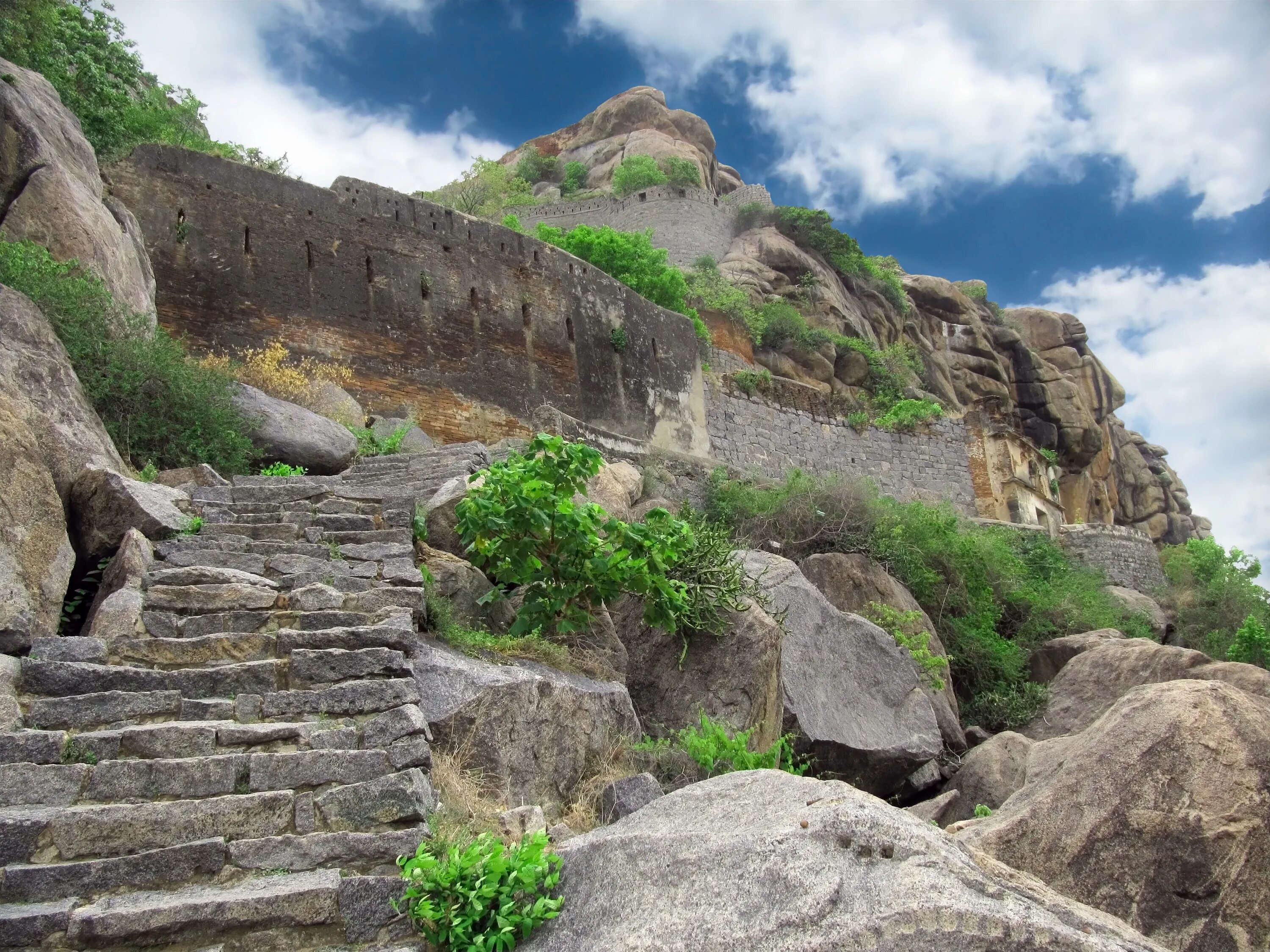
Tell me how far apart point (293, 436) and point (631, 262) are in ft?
49.4

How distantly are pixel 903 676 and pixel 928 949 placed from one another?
7157 mm

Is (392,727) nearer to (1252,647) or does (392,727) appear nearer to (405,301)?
(405,301)

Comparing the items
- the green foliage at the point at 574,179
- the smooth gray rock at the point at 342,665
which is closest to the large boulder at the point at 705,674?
the smooth gray rock at the point at 342,665

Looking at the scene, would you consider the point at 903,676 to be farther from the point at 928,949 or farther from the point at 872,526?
the point at 928,949

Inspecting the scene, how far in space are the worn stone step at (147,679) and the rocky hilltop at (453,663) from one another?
0.06 ft

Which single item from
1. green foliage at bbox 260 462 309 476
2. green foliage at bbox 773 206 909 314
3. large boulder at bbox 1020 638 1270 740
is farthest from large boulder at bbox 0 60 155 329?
green foliage at bbox 773 206 909 314

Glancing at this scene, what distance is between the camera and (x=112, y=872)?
12.2 ft

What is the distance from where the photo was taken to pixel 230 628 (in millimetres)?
5332

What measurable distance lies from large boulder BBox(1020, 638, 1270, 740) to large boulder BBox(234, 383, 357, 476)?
7.00 m

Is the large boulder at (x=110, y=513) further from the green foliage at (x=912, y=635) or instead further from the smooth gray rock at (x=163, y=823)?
the green foliage at (x=912, y=635)

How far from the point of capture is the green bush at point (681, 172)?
1516 inches

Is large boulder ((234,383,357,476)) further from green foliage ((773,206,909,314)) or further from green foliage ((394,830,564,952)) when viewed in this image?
green foliage ((773,206,909,314))

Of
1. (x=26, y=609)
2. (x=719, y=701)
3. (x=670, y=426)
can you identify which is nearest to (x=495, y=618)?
(x=719, y=701)

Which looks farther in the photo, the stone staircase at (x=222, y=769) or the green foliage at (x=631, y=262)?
the green foliage at (x=631, y=262)
